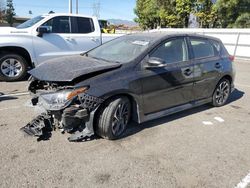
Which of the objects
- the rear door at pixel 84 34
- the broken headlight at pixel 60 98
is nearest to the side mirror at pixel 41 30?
the rear door at pixel 84 34

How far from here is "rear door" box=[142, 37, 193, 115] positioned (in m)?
4.19

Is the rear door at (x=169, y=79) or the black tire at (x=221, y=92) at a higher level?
the rear door at (x=169, y=79)

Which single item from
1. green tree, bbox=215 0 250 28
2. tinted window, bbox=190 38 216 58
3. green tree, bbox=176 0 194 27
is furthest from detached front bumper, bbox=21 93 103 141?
green tree, bbox=176 0 194 27

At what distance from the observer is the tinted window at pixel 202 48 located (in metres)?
5.02

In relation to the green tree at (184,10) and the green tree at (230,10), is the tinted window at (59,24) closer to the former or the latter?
the green tree at (230,10)

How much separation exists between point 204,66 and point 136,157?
2564mm

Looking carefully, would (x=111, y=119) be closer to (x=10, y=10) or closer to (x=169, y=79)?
(x=169, y=79)

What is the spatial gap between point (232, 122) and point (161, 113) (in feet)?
5.10

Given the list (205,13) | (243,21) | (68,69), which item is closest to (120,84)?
(68,69)

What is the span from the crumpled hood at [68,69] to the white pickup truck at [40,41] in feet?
10.9

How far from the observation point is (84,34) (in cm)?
812

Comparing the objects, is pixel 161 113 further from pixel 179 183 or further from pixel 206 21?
pixel 206 21

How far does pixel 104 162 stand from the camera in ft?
11.0

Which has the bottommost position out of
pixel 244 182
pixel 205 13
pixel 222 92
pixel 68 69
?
pixel 244 182
